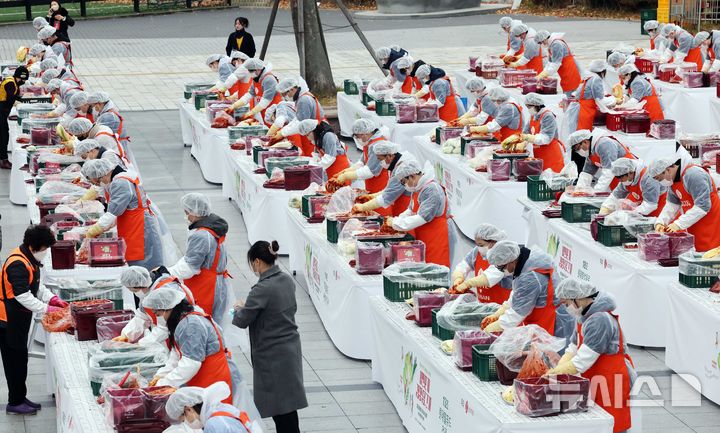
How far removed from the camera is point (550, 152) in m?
14.7

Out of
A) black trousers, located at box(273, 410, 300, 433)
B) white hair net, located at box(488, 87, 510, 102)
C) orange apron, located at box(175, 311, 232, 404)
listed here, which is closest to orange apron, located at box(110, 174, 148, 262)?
black trousers, located at box(273, 410, 300, 433)

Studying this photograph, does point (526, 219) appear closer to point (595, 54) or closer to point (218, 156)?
point (218, 156)

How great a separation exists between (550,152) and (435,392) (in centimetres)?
642

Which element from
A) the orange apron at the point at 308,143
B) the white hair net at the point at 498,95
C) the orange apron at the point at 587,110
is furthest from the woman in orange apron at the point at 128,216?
the orange apron at the point at 587,110

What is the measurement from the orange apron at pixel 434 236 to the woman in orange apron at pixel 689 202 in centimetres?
183

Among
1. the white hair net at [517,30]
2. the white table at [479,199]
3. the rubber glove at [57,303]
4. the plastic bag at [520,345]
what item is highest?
the white hair net at [517,30]

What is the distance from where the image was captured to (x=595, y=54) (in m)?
29.1

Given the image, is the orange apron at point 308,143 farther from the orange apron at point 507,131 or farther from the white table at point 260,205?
the orange apron at point 507,131

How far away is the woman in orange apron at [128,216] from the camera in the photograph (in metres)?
11.5

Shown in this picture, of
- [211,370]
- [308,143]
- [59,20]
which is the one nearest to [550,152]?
[308,143]

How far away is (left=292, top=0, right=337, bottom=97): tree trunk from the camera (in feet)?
75.1

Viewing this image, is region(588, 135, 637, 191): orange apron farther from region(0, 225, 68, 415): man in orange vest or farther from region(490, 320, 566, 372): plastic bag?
region(0, 225, 68, 415): man in orange vest

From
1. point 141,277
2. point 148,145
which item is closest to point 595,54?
point 148,145

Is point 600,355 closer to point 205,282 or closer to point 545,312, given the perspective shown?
point 545,312
